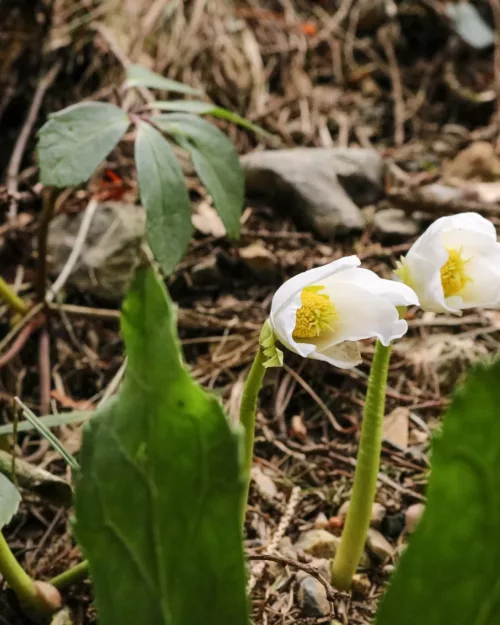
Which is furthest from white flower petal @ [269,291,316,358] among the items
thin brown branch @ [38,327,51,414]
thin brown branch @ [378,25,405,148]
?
thin brown branch @ [378,25,405,148]

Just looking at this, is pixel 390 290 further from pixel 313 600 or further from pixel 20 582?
pixel 20 582

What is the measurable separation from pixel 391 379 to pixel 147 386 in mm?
804

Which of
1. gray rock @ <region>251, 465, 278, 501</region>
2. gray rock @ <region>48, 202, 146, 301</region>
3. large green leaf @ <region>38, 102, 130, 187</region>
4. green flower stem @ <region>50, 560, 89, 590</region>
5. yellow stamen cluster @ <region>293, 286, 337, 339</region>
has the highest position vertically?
large green leaf @ <region>38, 102, 130, 187</region>

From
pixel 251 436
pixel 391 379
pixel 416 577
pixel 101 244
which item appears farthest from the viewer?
pixel 101 244

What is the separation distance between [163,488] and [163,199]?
0.62 metres

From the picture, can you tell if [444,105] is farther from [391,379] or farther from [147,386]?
[147,386]

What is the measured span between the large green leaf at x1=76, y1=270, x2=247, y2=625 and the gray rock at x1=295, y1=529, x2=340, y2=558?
0.42 m

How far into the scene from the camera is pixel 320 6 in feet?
7.30

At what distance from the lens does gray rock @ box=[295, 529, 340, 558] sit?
0.87 metres

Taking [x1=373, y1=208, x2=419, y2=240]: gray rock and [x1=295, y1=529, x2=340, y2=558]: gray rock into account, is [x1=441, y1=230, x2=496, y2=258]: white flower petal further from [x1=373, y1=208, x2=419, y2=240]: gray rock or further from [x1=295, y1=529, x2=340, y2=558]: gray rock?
[x1=373, y1=208, x2=419, y2=240]: gray rock

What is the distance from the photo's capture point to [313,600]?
79 centimetres

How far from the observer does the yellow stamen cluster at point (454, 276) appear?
0.73 meters

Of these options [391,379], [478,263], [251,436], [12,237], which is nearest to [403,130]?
[391,379]

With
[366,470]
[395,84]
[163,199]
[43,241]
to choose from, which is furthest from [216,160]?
[395,84]
